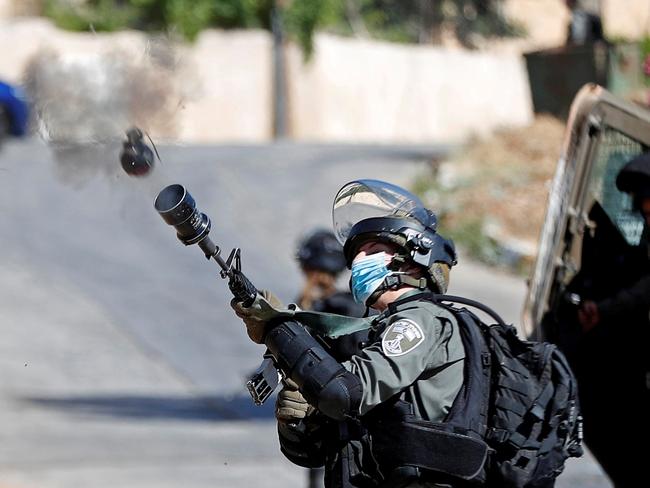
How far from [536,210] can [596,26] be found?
321 cm

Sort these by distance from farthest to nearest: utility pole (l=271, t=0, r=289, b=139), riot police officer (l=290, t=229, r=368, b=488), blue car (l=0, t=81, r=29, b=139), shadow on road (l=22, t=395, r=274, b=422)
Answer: utility pole (l=271, t=0, r=289, b=139) → blue car (l=0, t=81, r=29, b=139) → shadow on road (l=22, t=395, r=274, b=422) → riot police officer (l=290, t=229, r=368, b=488)

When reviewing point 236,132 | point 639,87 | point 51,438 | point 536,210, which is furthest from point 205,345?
point 236,132

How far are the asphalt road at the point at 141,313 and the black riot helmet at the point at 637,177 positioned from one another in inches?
71.7

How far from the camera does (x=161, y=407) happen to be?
1027cm

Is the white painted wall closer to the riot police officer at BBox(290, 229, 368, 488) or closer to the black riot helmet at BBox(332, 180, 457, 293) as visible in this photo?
the riot police officer at BBox(290, 229, 368, 488)

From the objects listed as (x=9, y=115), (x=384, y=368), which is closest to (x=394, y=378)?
(x=384, y=368)

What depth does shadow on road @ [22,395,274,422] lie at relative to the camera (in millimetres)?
10008

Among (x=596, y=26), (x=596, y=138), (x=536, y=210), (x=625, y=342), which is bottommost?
(x=536, y=210)

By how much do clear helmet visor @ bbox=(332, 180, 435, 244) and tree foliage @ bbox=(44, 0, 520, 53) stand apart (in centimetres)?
1424

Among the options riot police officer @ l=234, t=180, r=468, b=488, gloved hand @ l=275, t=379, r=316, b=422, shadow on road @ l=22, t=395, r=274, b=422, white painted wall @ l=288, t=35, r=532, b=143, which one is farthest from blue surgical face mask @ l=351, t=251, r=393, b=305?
white painted wall @ l=288, t=35, r=532, b=143

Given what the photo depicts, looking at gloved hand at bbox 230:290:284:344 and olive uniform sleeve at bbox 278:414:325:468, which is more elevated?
gloved hand at bbox 230:290:284:344

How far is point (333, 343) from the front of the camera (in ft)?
13.6

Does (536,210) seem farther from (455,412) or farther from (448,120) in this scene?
(448,120)

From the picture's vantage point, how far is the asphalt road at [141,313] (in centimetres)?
873
